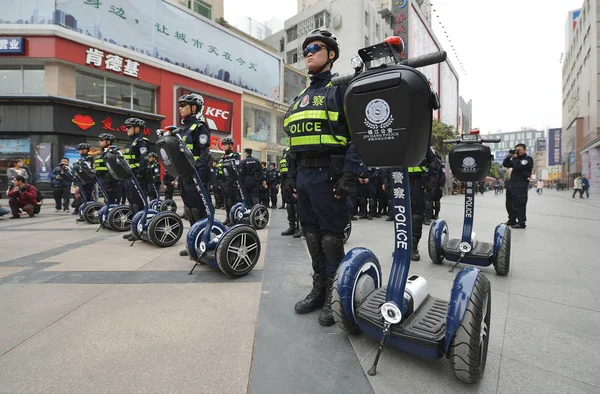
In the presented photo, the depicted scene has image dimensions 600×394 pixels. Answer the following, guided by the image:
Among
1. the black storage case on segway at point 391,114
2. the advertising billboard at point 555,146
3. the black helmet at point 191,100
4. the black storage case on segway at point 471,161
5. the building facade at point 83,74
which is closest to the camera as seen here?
the black storage case on segway at point 391,114

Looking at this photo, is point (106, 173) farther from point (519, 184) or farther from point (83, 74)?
point (83, 74)

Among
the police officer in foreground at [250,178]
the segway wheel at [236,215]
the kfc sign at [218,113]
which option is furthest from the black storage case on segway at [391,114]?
the kfc sign at [218,113]

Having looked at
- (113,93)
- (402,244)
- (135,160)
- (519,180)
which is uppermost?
(113,93)

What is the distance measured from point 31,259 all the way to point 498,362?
17.1 ft

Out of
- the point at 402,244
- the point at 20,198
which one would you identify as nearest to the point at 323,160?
the point at 402,244

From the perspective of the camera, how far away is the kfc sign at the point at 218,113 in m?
19.1

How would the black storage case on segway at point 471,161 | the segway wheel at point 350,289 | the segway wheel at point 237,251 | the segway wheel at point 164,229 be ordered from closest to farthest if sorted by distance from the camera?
1. the segway wheel at point 350,289
2. the segway wheel at point 237,251
3. the black storage case on segway at point 471,161
4. the segway wheel at point 164,229

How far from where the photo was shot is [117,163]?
4.80 metres

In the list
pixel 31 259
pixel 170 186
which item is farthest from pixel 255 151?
pixel 31 259

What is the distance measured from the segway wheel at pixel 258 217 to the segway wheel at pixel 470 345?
215 inches

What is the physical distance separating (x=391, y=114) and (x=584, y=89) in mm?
51973

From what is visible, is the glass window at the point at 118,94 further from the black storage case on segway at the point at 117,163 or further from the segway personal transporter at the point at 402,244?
the segway personal transporter at the point at 402,244

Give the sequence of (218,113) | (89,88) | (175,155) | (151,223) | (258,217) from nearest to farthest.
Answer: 1. (175,155)
2. (151,223)
3. (258,217)
4. (89,88)
5. (218,113)

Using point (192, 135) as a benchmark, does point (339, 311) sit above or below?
below
